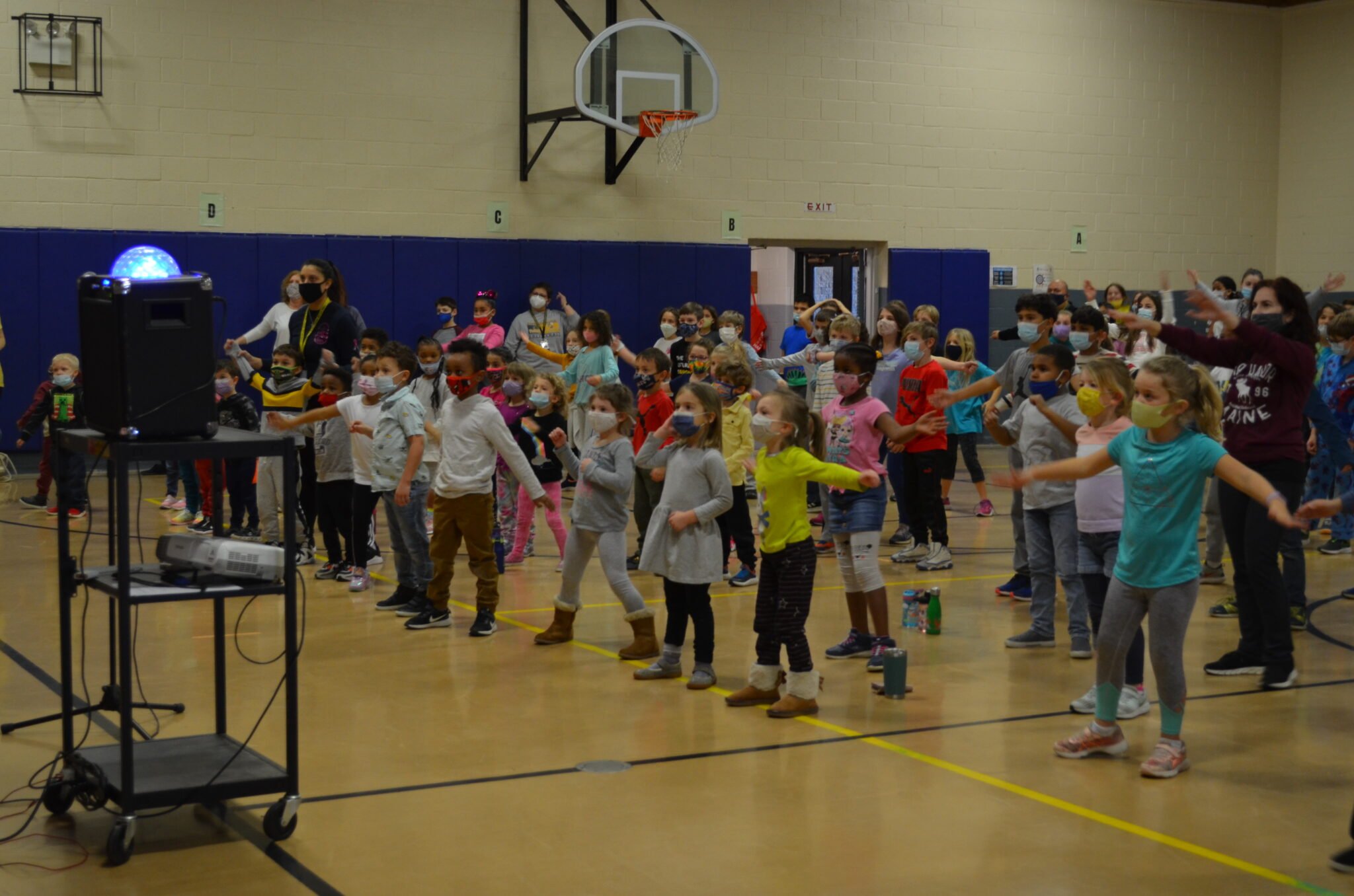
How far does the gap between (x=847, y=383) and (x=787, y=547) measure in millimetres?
1445

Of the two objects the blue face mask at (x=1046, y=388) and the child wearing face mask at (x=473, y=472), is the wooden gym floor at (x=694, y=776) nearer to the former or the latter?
the child wearing face mask at (x=473, y=472)

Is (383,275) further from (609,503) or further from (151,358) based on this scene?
(151,358)

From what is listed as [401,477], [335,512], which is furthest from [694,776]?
[335,512]

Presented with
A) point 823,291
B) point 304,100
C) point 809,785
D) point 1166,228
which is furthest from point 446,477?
point 1166,228

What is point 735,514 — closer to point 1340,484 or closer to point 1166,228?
point 1340,484

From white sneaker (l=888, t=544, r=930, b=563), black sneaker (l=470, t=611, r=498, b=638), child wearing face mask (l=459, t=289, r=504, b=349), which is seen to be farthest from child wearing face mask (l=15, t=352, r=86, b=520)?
white sneaker (l=888, t=544, r=930, b=563)

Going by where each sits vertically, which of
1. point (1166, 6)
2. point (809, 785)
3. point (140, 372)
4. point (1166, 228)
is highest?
point (1166, 6)

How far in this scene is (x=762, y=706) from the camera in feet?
21.2

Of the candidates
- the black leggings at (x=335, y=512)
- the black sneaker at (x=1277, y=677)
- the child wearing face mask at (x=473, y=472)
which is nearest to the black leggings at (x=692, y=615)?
the child wearing face mask at (x=473, y=472)

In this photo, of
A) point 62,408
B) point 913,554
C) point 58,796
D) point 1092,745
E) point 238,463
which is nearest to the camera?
point 58,796

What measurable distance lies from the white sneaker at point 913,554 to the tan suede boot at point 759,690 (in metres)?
4.04

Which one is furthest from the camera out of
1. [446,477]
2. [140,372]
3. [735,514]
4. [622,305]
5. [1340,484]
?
[622,305]

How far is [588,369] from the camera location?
12.5 metres

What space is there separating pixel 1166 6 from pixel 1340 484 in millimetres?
12342
